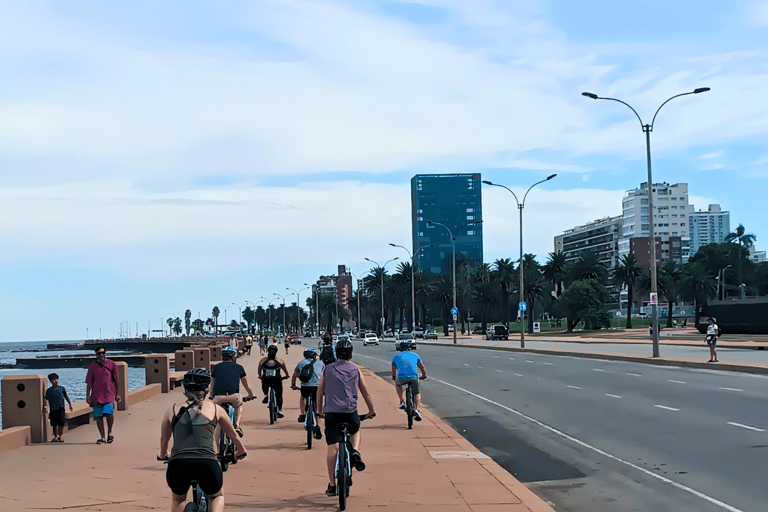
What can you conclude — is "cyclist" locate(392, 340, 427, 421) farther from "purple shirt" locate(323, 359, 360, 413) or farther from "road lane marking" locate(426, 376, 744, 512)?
"purple shirt" locate(323, 359, 360, 413)

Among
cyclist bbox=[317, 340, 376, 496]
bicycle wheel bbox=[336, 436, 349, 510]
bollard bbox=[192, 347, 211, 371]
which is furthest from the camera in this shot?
bollard bbox=[192, 347, 211, 371]

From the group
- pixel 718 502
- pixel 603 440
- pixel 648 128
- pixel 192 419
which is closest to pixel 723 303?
pixel 648 128

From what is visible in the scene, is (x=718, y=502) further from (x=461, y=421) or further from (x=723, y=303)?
(x=723, y=303)

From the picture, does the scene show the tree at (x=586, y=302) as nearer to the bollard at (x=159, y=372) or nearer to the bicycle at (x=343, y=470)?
the bollard at (x=159, y=372)

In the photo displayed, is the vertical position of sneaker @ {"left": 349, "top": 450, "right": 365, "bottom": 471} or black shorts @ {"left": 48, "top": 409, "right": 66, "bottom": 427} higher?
sneaker @ {"left": 349, "top": 450, "right": 365, "bottom": 471}

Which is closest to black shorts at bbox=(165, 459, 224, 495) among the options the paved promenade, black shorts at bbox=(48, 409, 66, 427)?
the paved promenade

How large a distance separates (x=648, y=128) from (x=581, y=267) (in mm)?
91469

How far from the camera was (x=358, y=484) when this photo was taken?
34.2 feet

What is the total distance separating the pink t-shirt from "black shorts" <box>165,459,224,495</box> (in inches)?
369

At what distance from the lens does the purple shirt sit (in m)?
9.31

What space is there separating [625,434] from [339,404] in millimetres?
7658

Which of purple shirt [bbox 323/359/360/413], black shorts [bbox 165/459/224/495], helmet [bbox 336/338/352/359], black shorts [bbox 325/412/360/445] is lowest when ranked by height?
black shorts [bbox 325/412/360/445]

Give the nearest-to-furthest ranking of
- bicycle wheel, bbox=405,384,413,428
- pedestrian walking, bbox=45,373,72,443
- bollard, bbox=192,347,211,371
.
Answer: pedestrian walking, bbox=45,373,72,443, bicycle wheel, bbox=405,384,413,428, bollard, bbox=192,347,211,371

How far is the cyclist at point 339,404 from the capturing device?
907 centimetres
